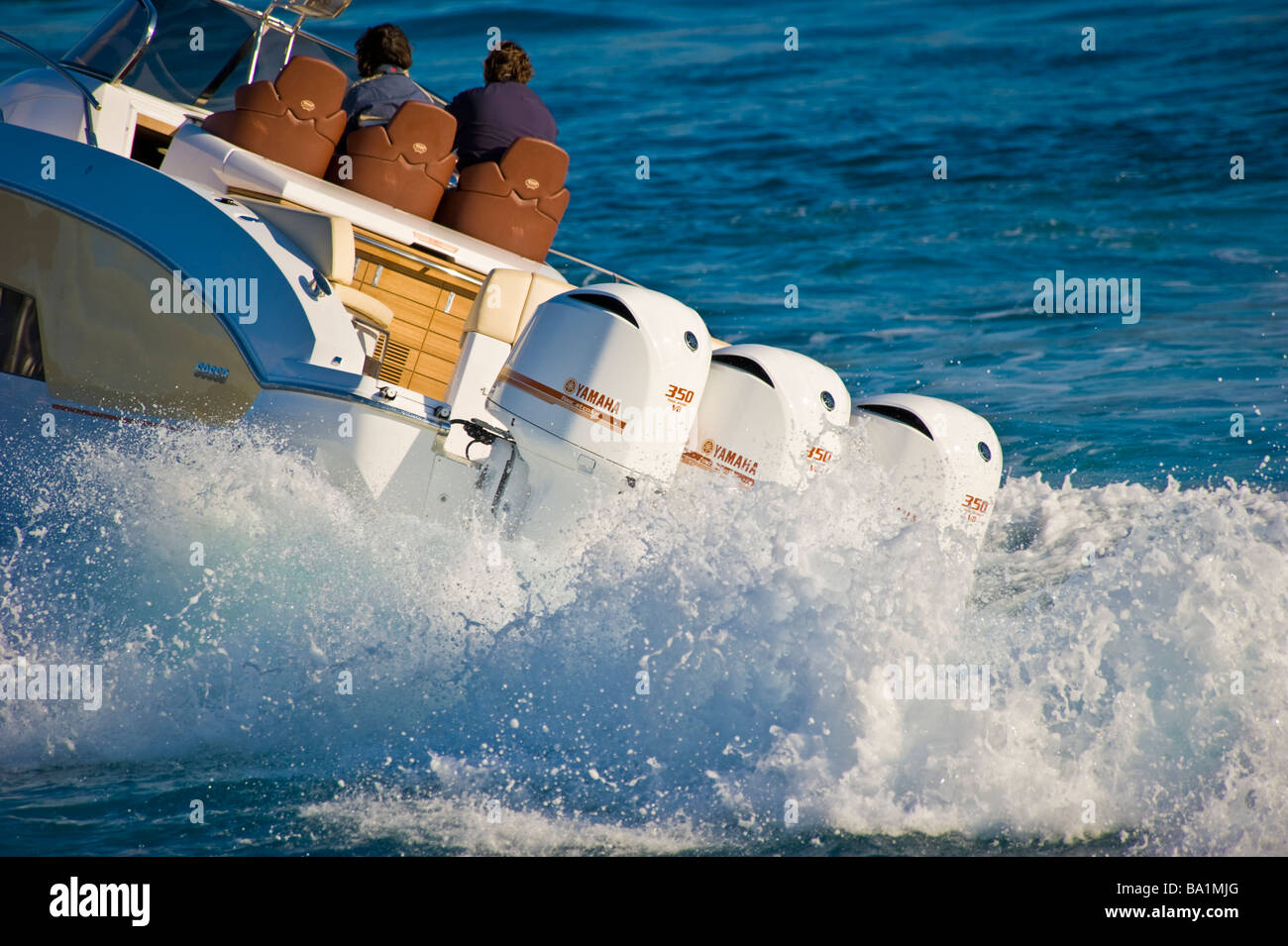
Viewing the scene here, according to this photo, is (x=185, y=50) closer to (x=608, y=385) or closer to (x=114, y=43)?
(x=114, y=43)

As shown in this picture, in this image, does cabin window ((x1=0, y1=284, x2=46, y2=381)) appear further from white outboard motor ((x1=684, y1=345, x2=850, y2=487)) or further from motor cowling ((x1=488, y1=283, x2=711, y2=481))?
white outboard motor ((x1=684, y1=345, x2=850, y2=487))

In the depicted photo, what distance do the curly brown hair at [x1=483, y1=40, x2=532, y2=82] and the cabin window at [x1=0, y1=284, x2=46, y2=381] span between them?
7.18 ft

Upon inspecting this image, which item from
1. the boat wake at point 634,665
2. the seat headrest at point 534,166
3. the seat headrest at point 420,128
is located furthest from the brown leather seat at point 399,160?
the boat wake at point 634,665

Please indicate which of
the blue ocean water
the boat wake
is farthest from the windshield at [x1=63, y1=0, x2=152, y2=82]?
the boat wake

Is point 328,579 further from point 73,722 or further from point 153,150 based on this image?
point 153,150

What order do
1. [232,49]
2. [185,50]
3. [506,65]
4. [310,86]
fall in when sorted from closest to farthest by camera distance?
[310,86], [506,65], [185,50], [232,49]

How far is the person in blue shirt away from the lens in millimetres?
4852

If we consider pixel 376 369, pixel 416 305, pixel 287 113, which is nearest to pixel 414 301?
pixel 416 305

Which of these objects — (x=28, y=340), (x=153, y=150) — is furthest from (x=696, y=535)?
(x=153, y=150)

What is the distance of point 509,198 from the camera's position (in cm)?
496

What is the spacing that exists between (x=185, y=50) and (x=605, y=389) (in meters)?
3.15

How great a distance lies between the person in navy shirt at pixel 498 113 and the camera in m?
4.97

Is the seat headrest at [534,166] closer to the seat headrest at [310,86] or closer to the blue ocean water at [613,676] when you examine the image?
the seat headrest at [310,86]

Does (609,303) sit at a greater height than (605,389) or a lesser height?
greater
